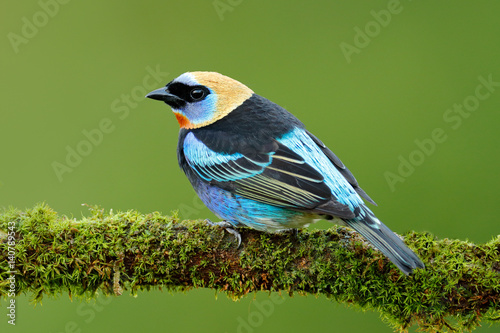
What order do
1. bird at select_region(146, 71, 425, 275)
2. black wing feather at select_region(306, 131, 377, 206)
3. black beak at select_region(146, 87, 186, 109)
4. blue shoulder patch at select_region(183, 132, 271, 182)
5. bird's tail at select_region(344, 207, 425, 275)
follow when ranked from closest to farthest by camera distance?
bird's tail at select_region(344, 207, 425, 275) < bird at select_region(146, 71, 425, 275) < blue shoulder patch at select_region(183, 132, 271, 182) < black wing feather at select_region(306, 131, 377, 206) < black beak at select_region(146, 87, 186, 109)

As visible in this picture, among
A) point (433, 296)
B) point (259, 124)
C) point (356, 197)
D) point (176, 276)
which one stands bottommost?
point (433, 296)

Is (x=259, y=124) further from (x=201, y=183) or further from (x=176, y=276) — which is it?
(x=176, y=276)

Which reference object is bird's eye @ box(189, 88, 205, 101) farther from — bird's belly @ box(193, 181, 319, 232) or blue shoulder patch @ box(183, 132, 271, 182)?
bird's belly @ box(193, 181, 319, 232)

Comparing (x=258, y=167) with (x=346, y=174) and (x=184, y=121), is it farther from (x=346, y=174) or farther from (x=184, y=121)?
(x=184, y=121)

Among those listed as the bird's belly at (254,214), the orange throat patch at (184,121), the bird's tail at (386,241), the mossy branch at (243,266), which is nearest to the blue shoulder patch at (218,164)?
the bird's belly at (254,214)

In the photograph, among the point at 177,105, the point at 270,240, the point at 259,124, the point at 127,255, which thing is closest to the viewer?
the point at 127,255

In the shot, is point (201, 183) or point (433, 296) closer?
point (433, 296)

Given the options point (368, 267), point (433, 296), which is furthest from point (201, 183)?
point (433, 296)

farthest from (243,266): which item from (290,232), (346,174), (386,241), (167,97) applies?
(167,97)

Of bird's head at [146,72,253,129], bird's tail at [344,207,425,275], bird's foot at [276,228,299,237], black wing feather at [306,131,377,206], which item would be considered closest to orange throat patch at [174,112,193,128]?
bird's head at [146,72,253,129]
